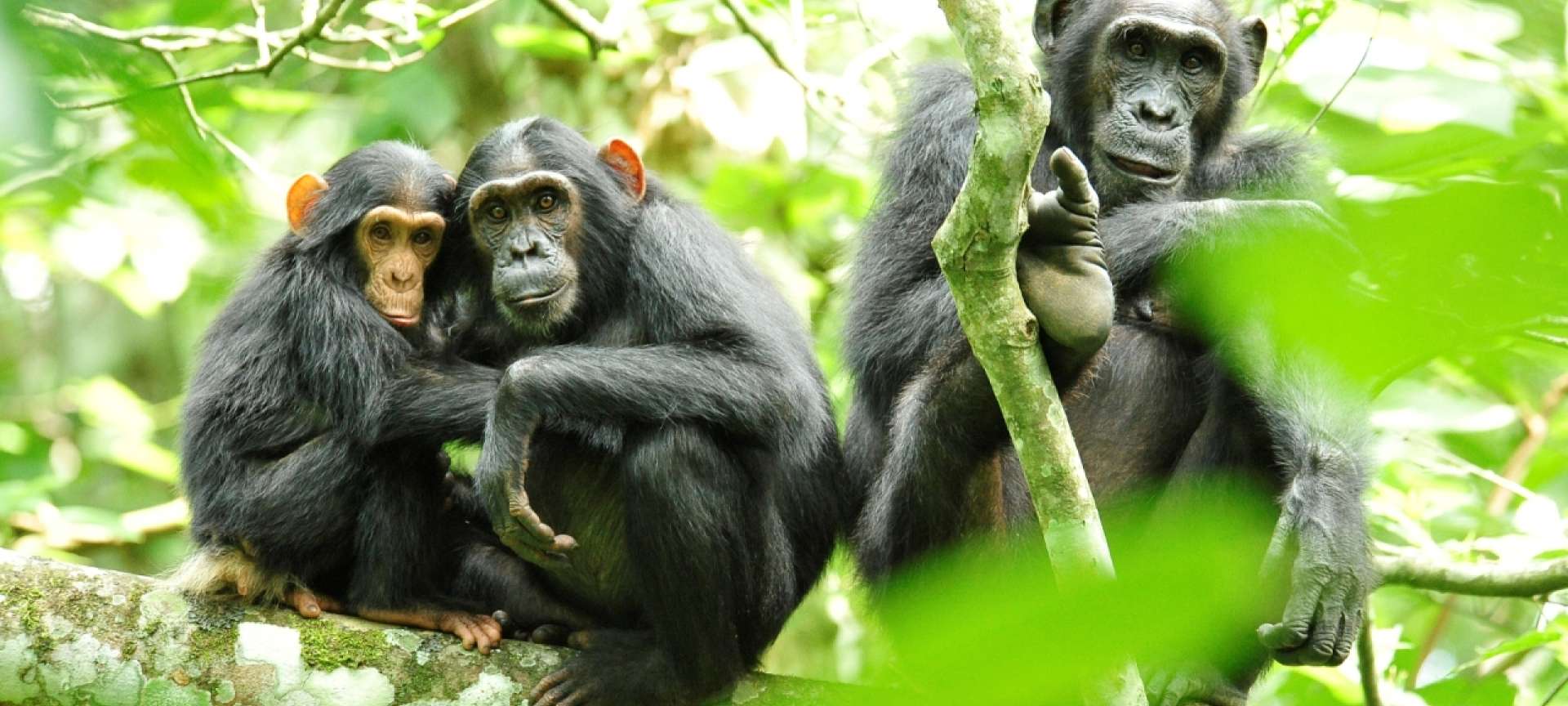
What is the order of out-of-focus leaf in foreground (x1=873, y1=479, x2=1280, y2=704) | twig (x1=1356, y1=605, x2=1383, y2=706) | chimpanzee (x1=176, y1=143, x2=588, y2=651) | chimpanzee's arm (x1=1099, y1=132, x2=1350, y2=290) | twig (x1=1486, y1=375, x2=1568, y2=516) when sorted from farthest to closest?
1. twig (x1=1486, y1=375, x2=1568, y2=516)
2. twig (x1=1356, y1=605, x2=1383, y2=706)
3. chimpanzee (x1=176, y1=143, x2=588, y2=651)
4. chimpanzee's arm (x1=1099, y1=132, x2=1350, y2=290)
5. out-of-focus leaf in foreground (x1=873, y1=479, x2=1280, y2=704)

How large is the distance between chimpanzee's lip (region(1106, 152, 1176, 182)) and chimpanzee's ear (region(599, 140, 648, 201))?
1.72 m

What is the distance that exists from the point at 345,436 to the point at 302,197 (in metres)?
1.02

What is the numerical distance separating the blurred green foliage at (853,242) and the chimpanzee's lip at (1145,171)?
1.78 ft

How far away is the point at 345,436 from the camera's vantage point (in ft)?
16.0

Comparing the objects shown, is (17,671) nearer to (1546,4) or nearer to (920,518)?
(920,518)

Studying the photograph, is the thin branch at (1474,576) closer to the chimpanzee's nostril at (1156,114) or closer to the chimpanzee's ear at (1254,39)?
the chimpanzee's nostril at (1156,114)

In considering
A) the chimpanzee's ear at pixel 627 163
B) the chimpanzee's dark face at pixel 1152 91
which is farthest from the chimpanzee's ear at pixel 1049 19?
the chimpanzee's ear at pixel 627 163

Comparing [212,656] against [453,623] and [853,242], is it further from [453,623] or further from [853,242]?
[853,242]

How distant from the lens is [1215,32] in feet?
16.6

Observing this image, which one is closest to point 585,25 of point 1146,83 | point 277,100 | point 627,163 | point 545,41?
point 627,163

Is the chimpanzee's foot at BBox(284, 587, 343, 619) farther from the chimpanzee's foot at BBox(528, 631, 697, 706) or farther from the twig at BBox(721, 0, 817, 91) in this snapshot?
the twig at BBox(721, 0, 817, 91)

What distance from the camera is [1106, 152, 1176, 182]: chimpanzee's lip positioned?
4750 millimetres

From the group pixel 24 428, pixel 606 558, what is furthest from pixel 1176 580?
pixel 24 428

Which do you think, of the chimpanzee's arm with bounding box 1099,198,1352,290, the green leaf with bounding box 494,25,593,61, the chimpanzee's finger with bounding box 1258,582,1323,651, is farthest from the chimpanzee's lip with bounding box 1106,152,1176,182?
the green leaf with bounding box 494,25,593,61
